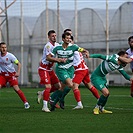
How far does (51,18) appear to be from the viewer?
137 ft

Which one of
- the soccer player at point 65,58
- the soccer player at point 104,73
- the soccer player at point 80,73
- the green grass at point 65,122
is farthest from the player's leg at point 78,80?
the soccer player at point 104,73

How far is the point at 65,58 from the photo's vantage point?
17.0 meters

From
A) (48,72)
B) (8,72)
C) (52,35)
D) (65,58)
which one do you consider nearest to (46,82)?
(48,72)

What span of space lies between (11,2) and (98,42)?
777 centimetres

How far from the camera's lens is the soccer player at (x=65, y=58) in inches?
668

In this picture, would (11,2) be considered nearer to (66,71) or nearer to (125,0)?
(125,0)

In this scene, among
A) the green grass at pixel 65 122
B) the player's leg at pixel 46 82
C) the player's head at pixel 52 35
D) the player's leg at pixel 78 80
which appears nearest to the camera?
the green grass at pixel 65 122

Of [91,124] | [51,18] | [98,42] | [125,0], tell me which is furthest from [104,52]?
[91,124]

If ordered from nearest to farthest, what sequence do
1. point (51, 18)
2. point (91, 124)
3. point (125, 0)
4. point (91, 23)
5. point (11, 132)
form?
point (11, 132) → point (91, 124) → point (125, 0) → point (91, 23) → point (51, 18)

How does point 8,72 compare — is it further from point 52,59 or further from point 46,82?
point 52,59

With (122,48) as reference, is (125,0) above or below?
above

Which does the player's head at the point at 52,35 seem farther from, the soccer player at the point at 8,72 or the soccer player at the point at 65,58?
the soccer player at the point at 8,72

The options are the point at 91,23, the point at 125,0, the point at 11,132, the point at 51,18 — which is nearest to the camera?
the point at 11,132

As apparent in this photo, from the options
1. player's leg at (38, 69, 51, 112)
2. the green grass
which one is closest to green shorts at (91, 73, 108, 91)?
the green grass
